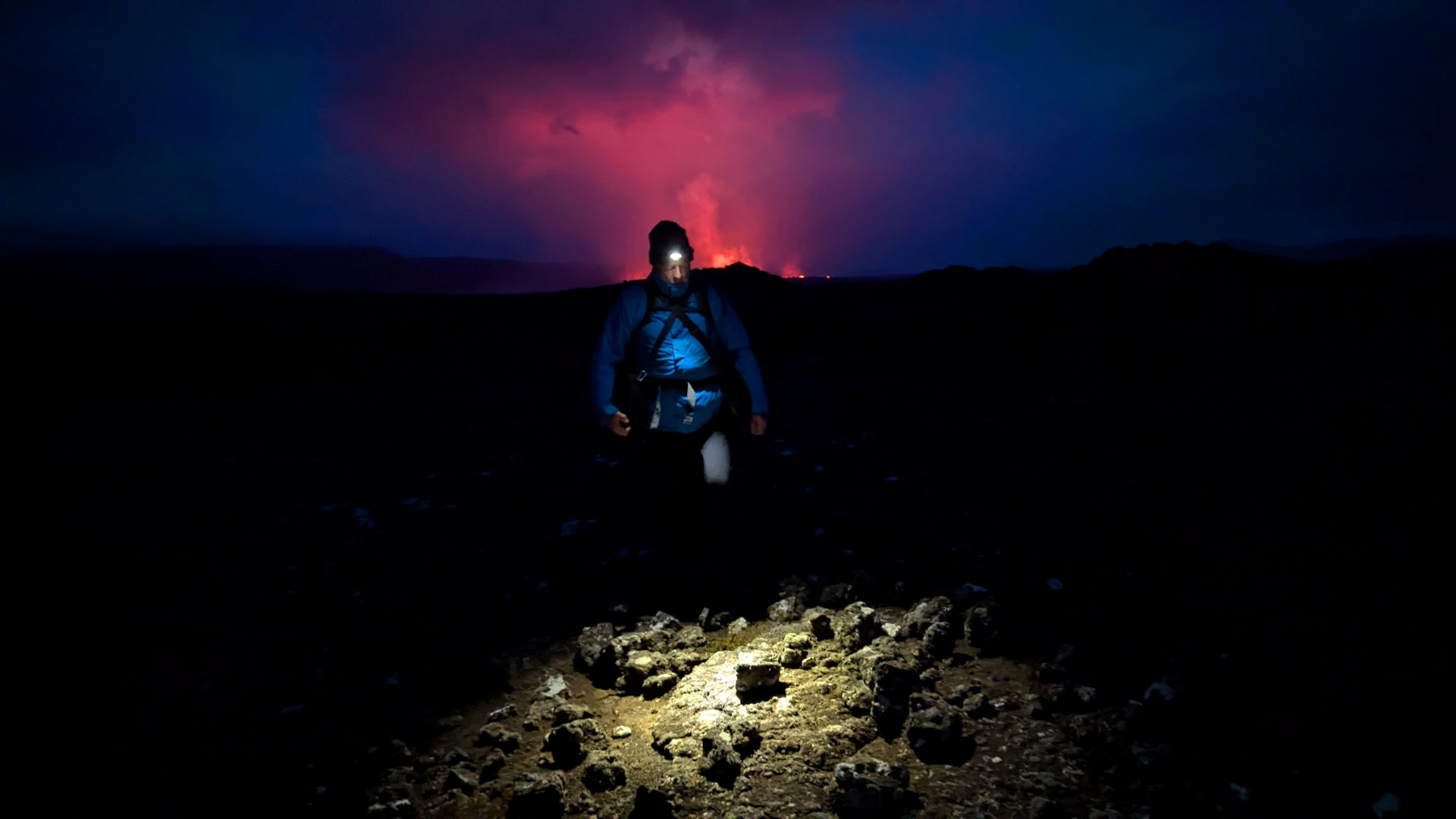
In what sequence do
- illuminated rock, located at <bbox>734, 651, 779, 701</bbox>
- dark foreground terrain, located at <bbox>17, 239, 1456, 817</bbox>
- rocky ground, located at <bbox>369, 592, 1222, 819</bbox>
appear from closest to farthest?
1. rocky ground, located at <bbox>369, 592, 1222, 819</bbox>
2. dark foreground terrain, located at <bbox>17, 239, 1456, 817</bbox>
3. illuminated rock, located at <bbox>734, 651, 779, 701</bbox>

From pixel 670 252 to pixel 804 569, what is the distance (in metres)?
2.42

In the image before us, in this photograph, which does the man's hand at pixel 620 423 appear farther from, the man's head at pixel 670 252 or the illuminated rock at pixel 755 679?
the illuminated rock at pixel 755 679

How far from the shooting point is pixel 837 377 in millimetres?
12227

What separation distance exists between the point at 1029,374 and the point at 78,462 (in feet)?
43.8

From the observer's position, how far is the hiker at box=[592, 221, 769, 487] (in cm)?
439

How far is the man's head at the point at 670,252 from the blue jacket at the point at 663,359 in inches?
2.8

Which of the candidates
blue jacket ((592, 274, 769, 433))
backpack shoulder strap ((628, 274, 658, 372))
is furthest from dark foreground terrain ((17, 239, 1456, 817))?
backpack shoulder strap ((628, 274, 658, 372))

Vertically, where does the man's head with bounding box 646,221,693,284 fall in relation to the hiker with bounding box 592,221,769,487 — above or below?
above

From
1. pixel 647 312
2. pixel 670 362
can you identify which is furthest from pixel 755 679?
pixel 647 312

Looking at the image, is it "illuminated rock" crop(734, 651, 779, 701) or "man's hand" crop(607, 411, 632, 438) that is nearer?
"illuminated rock" crop(734, 651, 779, 701)

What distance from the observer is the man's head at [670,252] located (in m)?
4.30

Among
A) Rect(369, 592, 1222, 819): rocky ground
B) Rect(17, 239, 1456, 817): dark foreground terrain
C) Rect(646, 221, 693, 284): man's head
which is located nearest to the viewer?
Rect(369, 592, 1222, 819): rocky ground

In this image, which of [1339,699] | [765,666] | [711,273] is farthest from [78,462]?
[711,273]

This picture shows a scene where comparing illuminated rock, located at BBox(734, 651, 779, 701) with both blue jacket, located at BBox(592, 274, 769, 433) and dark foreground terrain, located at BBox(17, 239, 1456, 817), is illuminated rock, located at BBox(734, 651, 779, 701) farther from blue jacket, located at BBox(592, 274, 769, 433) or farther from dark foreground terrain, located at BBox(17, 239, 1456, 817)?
blue jacket, located at BBox(592, 274, 769, 433)
